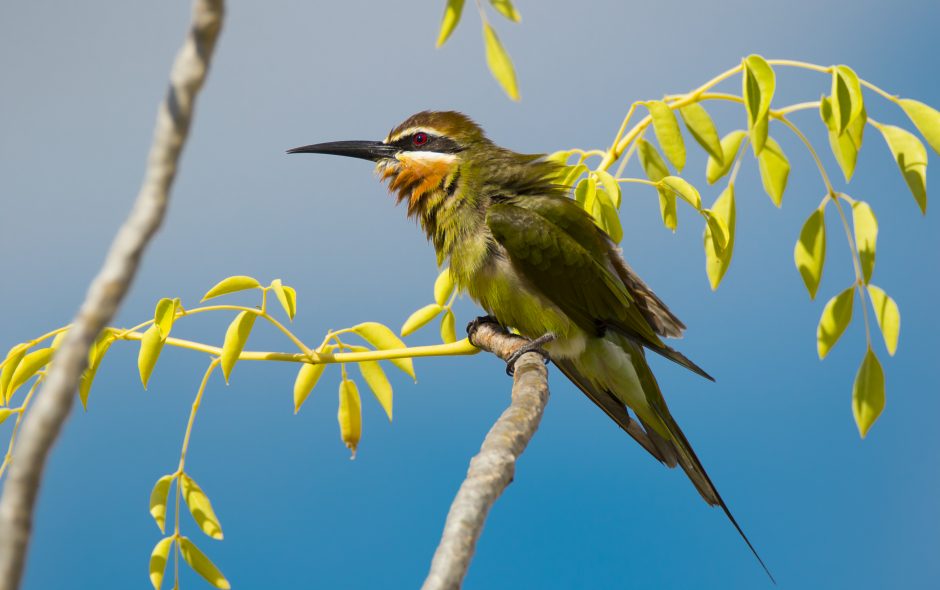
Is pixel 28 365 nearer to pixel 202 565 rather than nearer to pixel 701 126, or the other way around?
pixel 202 565

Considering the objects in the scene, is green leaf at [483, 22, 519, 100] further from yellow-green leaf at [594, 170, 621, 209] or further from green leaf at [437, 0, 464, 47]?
yellow-green leaf at [594, 170, 621, 209]

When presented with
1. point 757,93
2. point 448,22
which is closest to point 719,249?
point 757,93


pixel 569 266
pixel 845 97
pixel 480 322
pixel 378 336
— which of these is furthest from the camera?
pixel 480 322

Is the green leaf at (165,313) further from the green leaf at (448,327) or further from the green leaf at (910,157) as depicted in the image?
the green leaf at (910,157)

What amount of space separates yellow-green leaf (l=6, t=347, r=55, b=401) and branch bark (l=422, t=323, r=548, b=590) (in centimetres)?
108

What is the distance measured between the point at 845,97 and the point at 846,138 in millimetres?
207

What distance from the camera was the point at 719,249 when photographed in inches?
78.9

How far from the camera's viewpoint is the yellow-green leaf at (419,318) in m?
2.49

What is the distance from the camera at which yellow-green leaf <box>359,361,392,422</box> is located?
2.33 metres

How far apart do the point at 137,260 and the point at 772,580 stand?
170cm

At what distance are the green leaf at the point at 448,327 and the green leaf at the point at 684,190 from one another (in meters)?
0.80

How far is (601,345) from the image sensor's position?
261cm

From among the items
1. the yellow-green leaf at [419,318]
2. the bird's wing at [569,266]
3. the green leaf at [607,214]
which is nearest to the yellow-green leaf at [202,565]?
the yellow-green leaf at [419,318]

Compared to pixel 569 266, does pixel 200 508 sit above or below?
below
